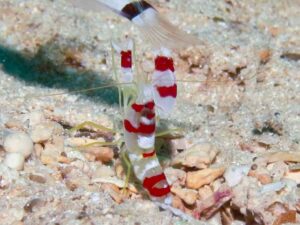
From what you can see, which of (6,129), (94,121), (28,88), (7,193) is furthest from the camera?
(28,88)

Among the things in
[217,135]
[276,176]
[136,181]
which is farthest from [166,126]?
[276,176]

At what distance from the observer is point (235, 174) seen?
8.88 ft

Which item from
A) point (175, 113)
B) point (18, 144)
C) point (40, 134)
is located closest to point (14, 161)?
point (18, 144)

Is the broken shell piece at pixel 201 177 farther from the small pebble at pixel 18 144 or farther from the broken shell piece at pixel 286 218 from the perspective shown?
the small pebble at pixel 18 144

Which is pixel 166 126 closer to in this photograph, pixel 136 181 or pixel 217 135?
pixel 217 135

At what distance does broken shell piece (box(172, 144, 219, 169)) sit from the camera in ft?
8.96

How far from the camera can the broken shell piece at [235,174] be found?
2.68 meters

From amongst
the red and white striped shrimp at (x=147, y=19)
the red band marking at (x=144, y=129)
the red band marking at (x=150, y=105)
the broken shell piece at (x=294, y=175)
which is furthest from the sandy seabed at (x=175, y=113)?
the red and white striped shrimp at (x=147, y=19)

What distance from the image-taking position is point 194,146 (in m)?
2.83

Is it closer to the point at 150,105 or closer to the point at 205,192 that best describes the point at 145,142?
the point at 150,105

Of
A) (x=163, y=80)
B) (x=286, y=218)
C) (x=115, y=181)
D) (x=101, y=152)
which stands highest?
(x=163, y=80)

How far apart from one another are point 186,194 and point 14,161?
854 millimetres

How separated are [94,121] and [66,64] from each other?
70 centimetres

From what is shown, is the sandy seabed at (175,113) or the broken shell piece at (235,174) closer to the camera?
the sandy seabed at (175,113)
